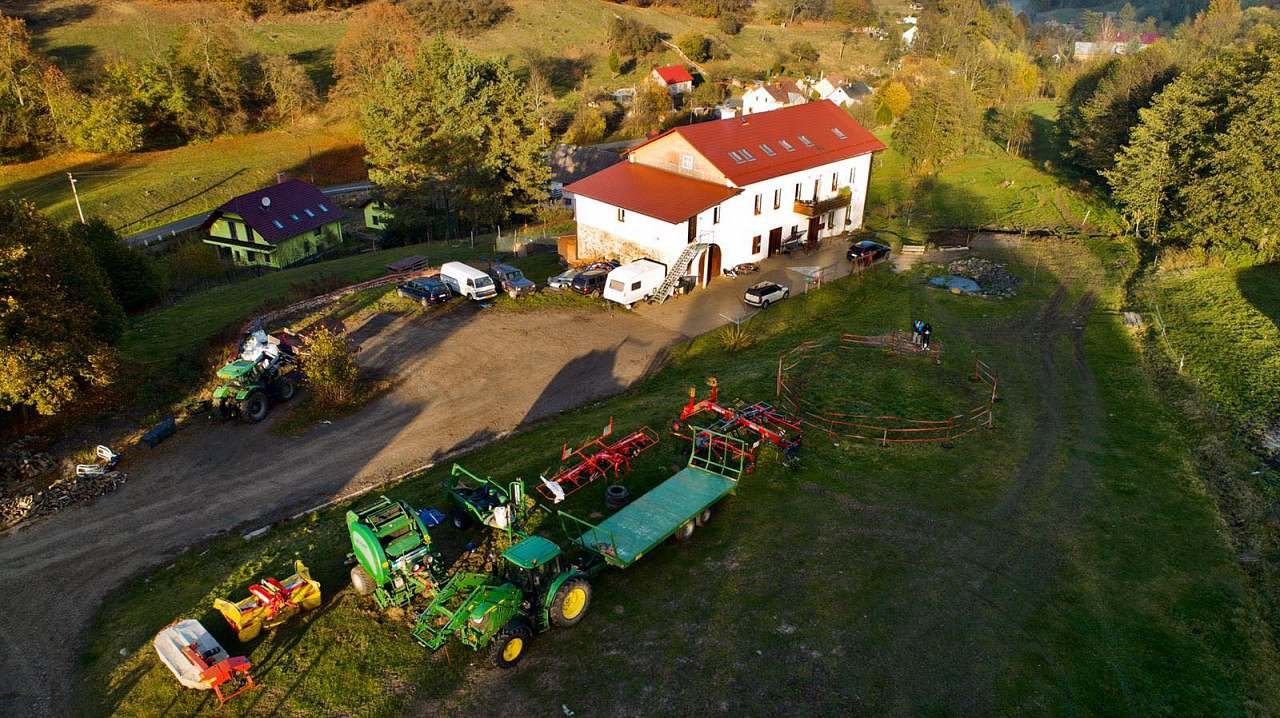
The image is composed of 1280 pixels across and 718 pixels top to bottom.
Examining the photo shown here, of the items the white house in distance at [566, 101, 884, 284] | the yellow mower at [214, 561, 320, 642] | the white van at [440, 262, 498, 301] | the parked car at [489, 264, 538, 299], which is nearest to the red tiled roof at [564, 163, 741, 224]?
the white house in distance at [566, 101, 884, 284]

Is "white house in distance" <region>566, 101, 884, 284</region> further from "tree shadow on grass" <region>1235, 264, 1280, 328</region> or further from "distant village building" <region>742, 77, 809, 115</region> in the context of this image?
"distant village building" <region>742, 77, 809, 115</region>

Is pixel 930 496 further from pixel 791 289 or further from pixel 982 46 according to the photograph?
pixel 982 46

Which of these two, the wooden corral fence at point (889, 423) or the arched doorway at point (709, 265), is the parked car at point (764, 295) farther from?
the wooden corral fence at point (889, 423)

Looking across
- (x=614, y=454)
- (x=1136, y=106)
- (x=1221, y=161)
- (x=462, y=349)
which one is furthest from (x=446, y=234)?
(x=1136, y=106)

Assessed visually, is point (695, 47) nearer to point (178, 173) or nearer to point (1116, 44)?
point (178, 173)

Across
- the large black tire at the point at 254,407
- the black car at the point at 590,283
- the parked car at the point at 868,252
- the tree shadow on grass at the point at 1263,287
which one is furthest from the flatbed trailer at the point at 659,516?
the tree shadow on grass at the point at 1263,287

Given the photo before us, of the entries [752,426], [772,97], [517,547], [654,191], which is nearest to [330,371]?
[517,547]
